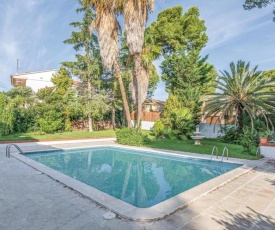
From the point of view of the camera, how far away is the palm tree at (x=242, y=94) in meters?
13.6

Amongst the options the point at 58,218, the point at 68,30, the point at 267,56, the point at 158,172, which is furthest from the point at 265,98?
the point at 68,30

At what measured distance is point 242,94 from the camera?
14.4 metres

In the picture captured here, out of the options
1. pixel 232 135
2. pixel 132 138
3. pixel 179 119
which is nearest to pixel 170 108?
pixel 179 119

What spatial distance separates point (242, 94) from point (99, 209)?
44.7 ft

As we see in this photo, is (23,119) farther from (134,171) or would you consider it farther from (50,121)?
(134,171)

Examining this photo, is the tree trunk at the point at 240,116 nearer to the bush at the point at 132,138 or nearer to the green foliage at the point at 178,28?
the bush at the point at 132,138

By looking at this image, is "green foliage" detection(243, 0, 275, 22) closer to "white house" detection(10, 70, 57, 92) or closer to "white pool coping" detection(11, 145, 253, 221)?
"white pool coping" detection(11, 145, 253, 221)

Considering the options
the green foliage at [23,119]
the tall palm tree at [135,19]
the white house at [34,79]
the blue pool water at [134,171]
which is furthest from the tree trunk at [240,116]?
the white house at [34,79]

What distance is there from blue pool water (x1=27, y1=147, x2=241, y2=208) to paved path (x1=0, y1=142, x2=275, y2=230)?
1499mm

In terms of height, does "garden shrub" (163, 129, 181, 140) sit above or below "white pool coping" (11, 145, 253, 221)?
above

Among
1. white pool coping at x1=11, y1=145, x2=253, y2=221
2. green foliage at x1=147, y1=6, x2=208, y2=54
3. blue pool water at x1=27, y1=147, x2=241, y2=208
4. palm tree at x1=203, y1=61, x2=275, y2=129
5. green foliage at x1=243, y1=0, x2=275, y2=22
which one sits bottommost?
blue pool water at x1=27, y1=147, x2=241, y2=208

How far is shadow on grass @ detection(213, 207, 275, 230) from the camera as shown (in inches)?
A: 144

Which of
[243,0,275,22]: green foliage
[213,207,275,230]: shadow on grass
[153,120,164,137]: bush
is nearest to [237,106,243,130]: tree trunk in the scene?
[153,120,164,137]: bush

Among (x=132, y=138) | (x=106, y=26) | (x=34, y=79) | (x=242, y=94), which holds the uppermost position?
(x=106, y=26)
